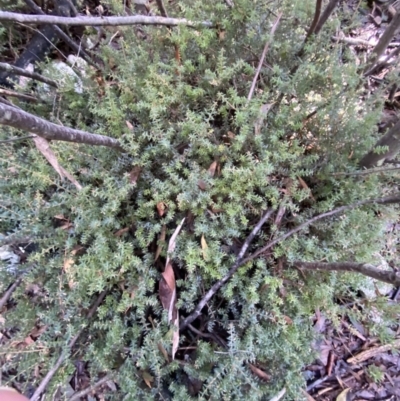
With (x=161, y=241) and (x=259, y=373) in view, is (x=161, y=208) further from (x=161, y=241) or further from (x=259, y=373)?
(x=259, y=373)

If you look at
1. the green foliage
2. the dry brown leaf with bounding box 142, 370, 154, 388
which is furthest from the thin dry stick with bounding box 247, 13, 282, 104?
the dry brown leaf with bounding box 142, 370, 154, 388

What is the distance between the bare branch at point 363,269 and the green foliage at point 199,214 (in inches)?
3.2

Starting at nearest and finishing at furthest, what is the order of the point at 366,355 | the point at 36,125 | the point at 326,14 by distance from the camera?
the point at 36,125, the point at 326,14, the point at 366,355

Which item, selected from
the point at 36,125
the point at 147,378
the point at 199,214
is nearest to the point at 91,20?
the point at 36,125

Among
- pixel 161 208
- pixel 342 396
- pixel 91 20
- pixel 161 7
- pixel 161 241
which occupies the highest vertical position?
pixel 161 7

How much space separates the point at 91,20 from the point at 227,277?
1411mm

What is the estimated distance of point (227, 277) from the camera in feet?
5.83

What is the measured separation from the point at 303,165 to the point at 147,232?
35.4 inches

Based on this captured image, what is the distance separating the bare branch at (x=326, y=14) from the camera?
1865 millimetres

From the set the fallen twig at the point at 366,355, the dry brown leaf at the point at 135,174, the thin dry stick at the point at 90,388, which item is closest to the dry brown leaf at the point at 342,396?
the fallen twig at the point at 366,355

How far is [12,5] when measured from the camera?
2.37 m

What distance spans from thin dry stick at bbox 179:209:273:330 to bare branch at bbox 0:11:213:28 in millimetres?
1158

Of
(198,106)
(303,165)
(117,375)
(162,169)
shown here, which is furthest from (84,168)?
(303,165)

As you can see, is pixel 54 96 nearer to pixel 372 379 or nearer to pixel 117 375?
pixel 117 375
